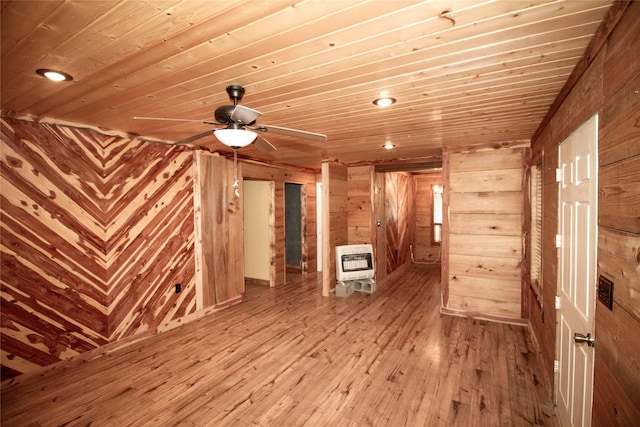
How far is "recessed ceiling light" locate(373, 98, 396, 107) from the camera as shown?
95.8 inches

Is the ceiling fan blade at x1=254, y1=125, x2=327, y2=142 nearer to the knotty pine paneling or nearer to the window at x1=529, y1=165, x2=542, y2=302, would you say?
the window at x1=529, y1=165, x2=542, y2=302

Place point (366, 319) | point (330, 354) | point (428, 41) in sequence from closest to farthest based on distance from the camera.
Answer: point (428, 41) < point (330, 354) < point (366, 319)

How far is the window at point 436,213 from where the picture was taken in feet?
26.6

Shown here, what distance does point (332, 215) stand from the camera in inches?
222

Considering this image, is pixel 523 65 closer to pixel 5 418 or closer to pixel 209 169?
pixel 209 169

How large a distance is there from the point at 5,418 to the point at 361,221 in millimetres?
5230

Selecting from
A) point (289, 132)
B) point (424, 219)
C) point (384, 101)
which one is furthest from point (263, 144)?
point (424, 219)

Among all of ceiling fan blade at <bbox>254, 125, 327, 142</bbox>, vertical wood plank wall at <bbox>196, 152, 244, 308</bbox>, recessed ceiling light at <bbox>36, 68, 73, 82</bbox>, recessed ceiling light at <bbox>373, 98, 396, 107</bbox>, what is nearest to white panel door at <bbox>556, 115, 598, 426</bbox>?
recessed ceiling light at <bbox>373, 98, 396, 107</bbox>

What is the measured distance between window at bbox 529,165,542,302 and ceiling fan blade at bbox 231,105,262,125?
10.6ft

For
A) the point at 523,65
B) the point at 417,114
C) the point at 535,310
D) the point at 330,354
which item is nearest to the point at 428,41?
the point at 523,65

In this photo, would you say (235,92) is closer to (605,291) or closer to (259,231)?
(605,291)

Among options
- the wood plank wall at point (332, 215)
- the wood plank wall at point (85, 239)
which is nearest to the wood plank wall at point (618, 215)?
the wood plank wall at point (332, 215)

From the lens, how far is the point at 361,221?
20.2ft

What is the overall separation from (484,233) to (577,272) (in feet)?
8.62
